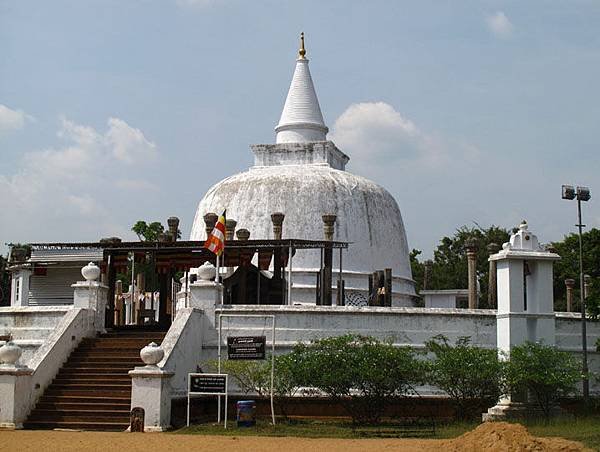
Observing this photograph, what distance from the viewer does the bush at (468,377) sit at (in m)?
23.4

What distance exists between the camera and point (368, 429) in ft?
72.0

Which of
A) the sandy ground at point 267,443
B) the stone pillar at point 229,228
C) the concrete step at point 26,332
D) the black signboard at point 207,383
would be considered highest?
the stone pillar at point 229,228

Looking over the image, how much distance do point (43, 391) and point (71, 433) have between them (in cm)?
305

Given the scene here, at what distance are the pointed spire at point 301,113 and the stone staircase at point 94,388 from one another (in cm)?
1629

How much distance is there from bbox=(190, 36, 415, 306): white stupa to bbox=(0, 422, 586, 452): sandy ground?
51.0ft

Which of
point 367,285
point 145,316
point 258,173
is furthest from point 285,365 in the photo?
point 258,173

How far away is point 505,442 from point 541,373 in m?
6.79

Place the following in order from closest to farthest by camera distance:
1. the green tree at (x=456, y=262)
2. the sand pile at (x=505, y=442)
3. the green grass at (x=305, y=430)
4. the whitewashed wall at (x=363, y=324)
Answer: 1. the sand pile at (x=505, y=442)
2. the green grass at (x=305, y=430)
3. the whitewashed wall at (x=363, y=324)
4. the green tree at (x=456, y=262)

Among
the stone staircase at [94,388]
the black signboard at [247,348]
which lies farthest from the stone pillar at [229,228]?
the black signboard at [247,348]

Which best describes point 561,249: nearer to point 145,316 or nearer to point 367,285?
point 367,285

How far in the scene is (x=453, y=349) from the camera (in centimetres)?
2420

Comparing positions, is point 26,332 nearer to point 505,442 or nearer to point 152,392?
point 152,392

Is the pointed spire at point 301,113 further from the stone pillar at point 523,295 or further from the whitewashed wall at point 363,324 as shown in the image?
the stone pillar at point 523,295

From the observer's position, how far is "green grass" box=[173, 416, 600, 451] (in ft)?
66.9
